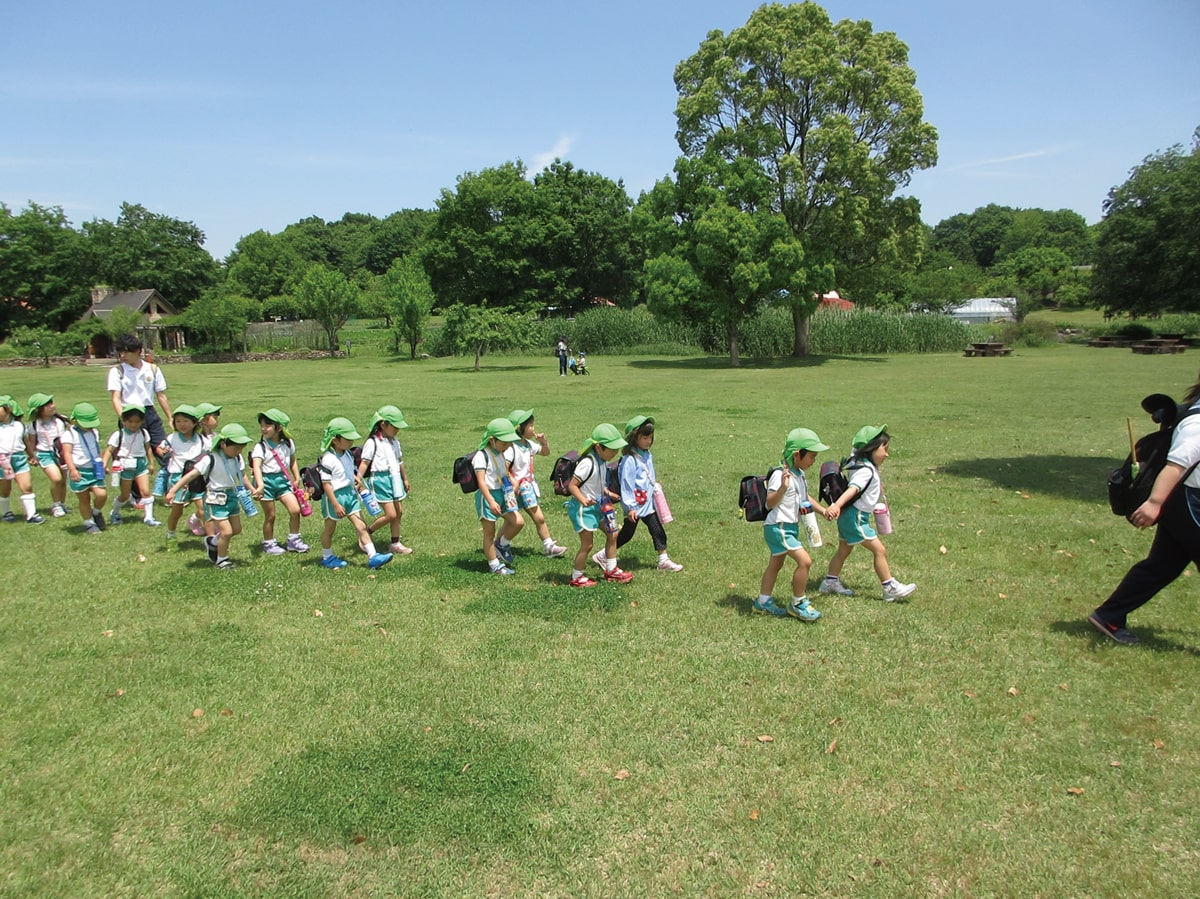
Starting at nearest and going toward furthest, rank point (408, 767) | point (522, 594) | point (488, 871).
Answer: point (488, 871)
point (408, 767)
point (522, 594)

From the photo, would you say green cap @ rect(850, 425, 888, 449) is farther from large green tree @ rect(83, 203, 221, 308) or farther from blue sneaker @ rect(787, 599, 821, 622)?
large green tree @ rect(83, 203, 221, 308)

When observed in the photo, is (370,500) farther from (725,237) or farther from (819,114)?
(819,114)

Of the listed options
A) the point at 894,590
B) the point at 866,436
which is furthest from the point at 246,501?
the point at 894,590

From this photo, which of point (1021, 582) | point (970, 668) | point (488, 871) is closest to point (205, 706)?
point (488, 871)

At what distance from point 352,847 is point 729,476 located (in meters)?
9.08

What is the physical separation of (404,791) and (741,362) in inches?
1451

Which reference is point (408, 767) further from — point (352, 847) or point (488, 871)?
point (488, 871)

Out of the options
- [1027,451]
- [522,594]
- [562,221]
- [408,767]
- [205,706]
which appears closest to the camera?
[408,767]

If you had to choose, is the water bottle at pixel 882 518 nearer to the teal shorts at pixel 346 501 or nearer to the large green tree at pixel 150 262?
the teal shorts at pixel 346 501

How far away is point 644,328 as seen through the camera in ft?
A: 163

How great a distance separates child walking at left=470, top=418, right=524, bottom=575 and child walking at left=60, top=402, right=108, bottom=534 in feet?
16.6

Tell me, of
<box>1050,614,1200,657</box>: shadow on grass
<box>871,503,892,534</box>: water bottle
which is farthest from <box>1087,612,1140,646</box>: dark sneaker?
<box>871,503,892,534</box>: water bottle

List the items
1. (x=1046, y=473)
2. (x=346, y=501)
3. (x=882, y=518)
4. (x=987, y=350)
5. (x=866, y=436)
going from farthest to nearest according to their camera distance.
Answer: (x=987, y=350) < (x=1046, y=473) < (x=346, y=501) < (x=882, y=518) < (x=866, y=436)

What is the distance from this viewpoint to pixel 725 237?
116ft
